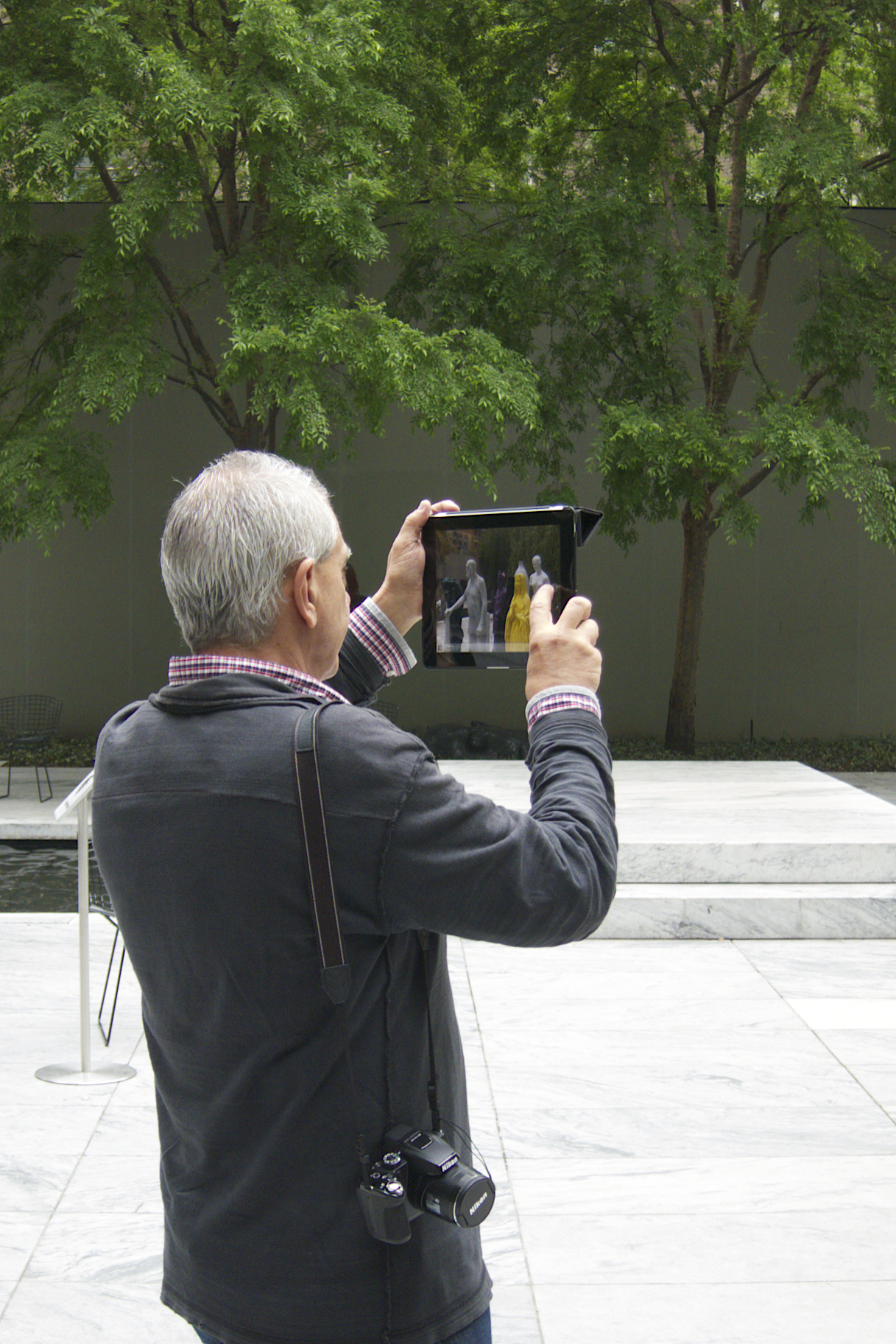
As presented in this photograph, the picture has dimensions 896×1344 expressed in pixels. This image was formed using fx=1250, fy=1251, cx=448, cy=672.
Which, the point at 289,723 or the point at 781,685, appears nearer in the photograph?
the point at 289,723

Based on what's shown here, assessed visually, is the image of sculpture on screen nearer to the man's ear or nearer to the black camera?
the man's ear

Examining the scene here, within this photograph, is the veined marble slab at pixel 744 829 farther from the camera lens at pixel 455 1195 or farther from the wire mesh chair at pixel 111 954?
the camera lens at pixel 455 1195

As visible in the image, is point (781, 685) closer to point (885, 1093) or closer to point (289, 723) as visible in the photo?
point (885, 1093)

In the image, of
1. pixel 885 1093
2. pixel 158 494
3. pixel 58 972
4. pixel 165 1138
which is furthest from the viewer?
pixel 158 494

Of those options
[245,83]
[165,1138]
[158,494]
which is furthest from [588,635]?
[158,494]

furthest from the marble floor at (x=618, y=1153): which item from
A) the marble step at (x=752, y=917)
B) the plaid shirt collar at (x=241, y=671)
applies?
the plaid shirt collar at (x=241, y=671)

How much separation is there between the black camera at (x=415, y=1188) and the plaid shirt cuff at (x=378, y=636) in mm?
→ 924

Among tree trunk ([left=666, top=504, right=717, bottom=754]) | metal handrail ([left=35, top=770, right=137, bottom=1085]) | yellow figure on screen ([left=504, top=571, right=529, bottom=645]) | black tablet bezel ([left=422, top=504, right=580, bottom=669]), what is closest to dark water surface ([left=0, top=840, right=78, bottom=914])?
metal handrail ([left=35, top=770, right=137, bottom=1085])

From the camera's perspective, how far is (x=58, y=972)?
6.39m

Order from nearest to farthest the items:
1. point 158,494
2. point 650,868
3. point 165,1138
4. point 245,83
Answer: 1. point 165,1138
2. point 650,868
3. point 245,83
4. point 158,494

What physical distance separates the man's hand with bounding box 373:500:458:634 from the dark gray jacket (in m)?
0.69

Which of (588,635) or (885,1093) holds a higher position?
(588,635)

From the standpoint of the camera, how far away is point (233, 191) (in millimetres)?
12633

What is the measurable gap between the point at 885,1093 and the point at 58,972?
13.1 ft
